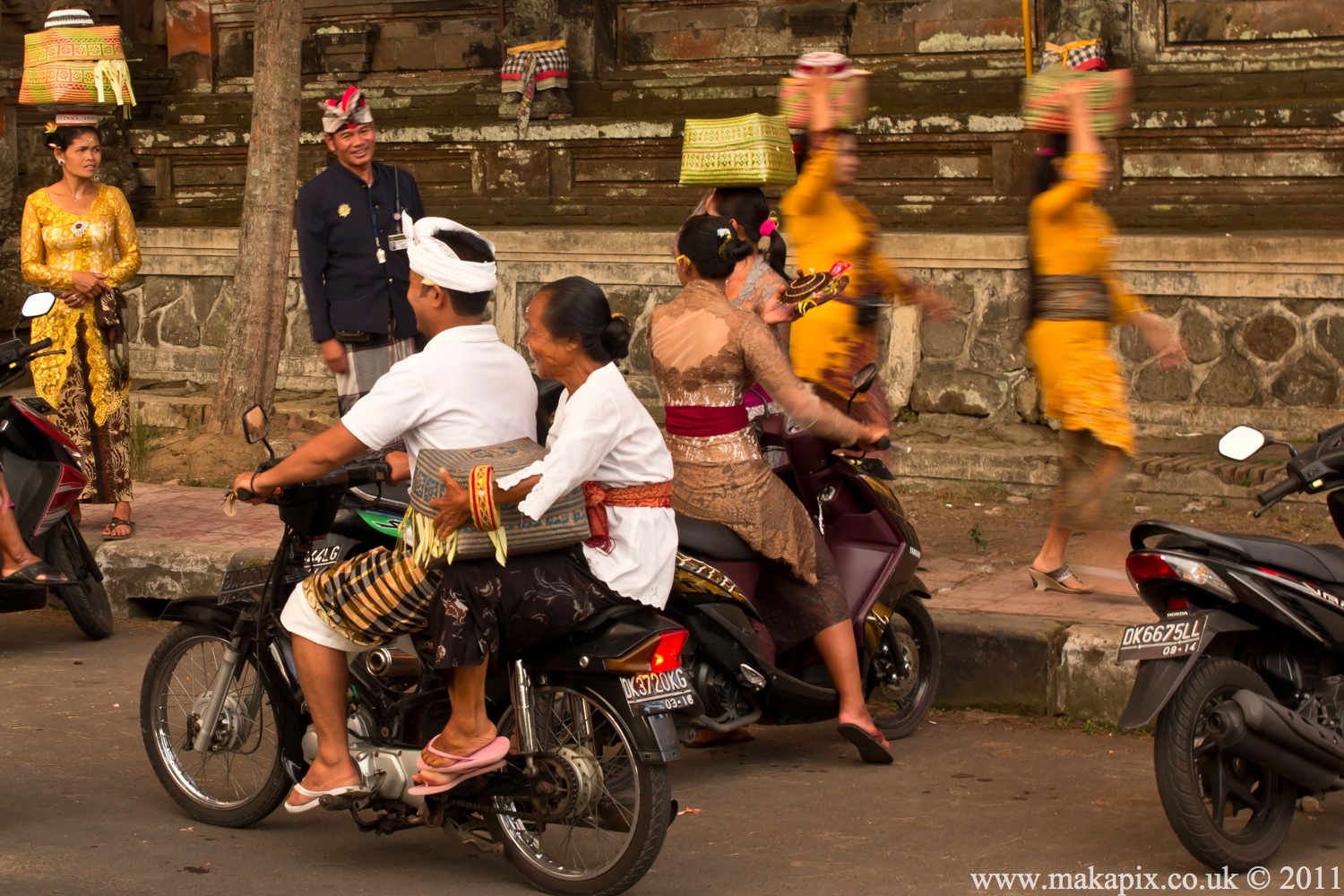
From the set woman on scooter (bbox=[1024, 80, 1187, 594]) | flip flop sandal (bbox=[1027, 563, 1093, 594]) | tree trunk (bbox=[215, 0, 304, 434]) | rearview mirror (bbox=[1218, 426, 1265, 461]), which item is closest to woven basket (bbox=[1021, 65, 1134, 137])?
woman on scooter (bbox=[1024, 80, 1187, 594])

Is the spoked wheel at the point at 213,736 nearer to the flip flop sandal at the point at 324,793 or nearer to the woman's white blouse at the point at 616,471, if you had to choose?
the flip flop sandal at the point at 324,793

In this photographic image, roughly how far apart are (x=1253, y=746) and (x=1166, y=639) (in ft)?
1.06

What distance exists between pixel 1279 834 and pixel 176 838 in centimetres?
286

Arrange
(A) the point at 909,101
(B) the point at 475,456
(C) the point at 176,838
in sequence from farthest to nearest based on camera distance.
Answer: (A) the point at 909,101
(C) the point at 176,838
(B) the point at 475,456

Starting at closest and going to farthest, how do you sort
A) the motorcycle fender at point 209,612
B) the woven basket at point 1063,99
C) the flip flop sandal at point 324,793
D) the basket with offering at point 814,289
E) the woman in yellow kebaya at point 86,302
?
1. the flip flop sandal at point 324,793
2. the motorcycle fender at point 209,612
3. the basket with offering at point 814,289
4. the woven basket at point 1063,99
5. the woman in yellow kebaya at point 86,302

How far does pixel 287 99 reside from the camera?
9.58m

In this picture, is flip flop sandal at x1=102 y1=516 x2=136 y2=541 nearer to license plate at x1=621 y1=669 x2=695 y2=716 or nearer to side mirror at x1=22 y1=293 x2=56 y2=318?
side mirror at x1=22 y1=293 x2=56 y2=318

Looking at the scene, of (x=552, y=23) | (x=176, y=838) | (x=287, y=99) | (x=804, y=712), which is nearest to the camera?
(x=176, y=838)

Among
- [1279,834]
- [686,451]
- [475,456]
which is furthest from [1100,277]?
[475,456]

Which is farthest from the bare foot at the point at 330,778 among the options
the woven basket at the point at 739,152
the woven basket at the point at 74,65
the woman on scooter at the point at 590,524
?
the woven basket at the point at 74,65

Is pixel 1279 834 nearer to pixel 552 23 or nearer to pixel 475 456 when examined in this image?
pixel 475 456

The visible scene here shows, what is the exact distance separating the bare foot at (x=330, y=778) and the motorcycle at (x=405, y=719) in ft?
0.11

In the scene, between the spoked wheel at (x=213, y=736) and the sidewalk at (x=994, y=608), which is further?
the sidewalk at (x=994, y=608)

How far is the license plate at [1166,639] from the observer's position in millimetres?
4262
